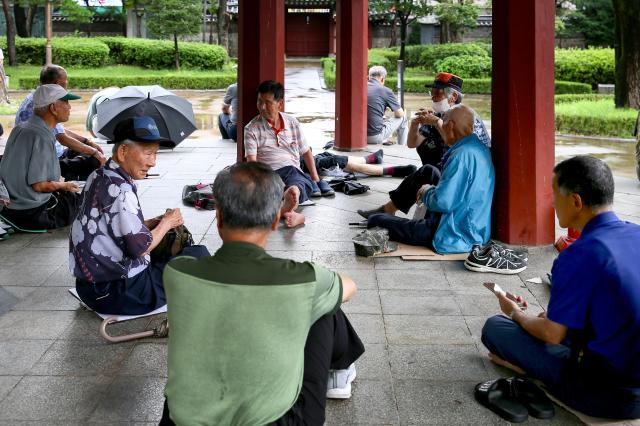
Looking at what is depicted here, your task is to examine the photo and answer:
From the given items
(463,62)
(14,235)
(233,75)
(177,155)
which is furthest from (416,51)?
(14,235)

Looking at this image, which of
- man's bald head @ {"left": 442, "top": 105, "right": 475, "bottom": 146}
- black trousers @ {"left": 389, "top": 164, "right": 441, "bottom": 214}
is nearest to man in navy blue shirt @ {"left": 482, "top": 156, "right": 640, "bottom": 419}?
man's bald head @ {"left": 442, "top": 105, "right": 475, "bottom": 146}

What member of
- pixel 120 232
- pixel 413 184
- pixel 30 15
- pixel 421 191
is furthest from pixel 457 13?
pixel 120 232

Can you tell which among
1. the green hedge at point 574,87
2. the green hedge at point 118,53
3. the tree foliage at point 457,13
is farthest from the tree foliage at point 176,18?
the green hedge at point 574,87

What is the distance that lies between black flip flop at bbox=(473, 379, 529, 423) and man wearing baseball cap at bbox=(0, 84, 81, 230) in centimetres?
462

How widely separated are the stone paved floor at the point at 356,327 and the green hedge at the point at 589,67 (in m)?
21.8

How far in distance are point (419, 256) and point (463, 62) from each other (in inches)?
998

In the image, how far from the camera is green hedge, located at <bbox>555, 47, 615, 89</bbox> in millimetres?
27000

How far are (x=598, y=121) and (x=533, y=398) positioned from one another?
526 inches

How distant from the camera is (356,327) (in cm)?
500

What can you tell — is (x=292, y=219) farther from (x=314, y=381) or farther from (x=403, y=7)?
(x=403, y=7)

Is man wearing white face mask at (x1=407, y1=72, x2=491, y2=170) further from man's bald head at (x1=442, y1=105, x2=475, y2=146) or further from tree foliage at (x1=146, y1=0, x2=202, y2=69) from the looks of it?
tree foliage at (x1=146, y1=0, x2=202, y2=69)

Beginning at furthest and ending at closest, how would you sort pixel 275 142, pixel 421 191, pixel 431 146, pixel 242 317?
1. pixel 275 142
2. pixel 431 146
3. pixel 421 191
4. pixel 242 317

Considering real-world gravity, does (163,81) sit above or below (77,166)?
above

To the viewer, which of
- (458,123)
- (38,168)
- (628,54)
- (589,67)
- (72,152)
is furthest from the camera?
(589,67)
